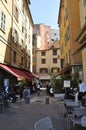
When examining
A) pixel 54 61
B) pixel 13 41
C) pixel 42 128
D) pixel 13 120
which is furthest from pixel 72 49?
pixel 54 61

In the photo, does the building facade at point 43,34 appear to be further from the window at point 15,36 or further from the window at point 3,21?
the window at point 3,21

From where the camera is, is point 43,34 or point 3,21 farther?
point 43,34

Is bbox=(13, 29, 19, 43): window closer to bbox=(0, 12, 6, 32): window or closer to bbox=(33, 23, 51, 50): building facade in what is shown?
bbox=(0, 12, 6, 32): window

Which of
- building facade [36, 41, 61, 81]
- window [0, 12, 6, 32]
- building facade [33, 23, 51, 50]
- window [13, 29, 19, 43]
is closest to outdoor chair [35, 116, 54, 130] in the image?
window [0, 12, 6, 32]

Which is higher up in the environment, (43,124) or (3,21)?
(3,21)

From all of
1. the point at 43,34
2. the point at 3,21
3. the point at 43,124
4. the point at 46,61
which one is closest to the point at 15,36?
the point at 3,21

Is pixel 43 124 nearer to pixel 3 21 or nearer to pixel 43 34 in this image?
pixel 3 21

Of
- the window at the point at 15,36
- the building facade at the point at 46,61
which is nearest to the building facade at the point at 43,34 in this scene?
the building facade at the point at 46,61

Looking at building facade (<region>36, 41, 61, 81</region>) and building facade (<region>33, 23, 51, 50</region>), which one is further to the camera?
building facade (<region>33, 23, 51, 50</region>)

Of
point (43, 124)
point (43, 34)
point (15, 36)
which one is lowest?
point (43, 124)

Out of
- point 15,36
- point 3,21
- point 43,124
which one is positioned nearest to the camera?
point 43,124

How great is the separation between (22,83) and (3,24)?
6086mm

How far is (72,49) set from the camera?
28219mm

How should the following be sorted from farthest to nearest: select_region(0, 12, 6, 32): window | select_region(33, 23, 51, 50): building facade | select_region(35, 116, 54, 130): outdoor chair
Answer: select_region(33, 23, 51, 50): building facade, select_region(0, 12, 6, 32): window, select_region(35, 116, 54, 130): outdoor chair
